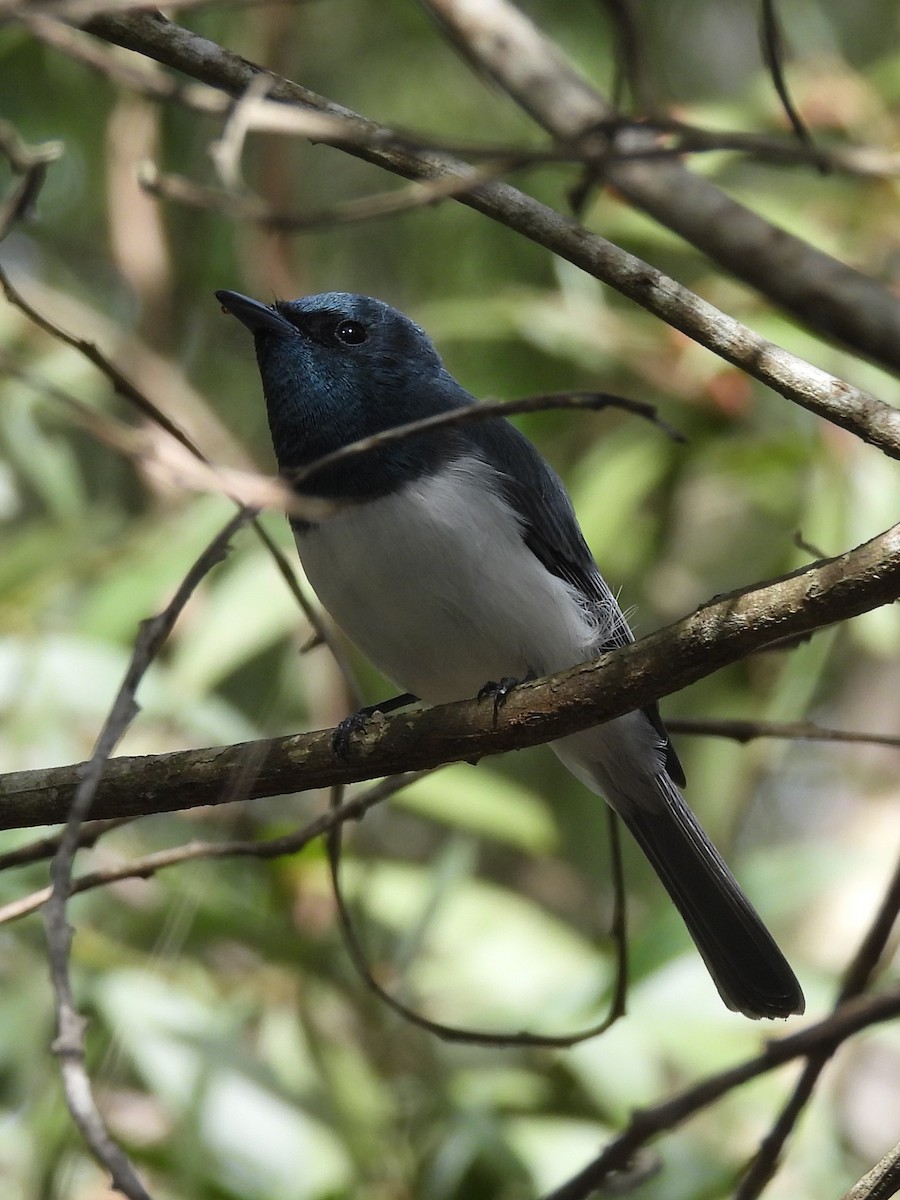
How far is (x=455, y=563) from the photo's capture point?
3.39 metres

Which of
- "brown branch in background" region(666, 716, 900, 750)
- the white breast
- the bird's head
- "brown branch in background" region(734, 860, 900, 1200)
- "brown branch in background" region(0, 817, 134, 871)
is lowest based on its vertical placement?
"brown branch in background" region(734, 860, 900, 1200)

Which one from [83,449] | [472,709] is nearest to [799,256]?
[472,709]

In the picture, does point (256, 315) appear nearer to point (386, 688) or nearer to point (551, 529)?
point (551, 529)

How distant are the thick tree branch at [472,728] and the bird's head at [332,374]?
1.13 metres

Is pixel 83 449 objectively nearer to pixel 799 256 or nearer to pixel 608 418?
pixel 608 418

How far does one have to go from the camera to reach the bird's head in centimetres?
371

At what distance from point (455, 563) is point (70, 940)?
1.80m

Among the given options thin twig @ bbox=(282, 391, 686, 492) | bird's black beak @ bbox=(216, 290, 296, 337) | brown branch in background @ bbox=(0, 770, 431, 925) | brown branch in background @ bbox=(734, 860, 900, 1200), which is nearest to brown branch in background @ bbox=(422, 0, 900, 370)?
thin twig @ bbox=(282, 391, 686, 492)

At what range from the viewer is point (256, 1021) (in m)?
4.46

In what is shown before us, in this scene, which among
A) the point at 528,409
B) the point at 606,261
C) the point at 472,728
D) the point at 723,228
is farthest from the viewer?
the point at 472,728

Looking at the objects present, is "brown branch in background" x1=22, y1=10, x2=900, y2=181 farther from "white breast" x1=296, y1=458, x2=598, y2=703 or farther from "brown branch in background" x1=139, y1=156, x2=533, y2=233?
"white breast" x1=296, y1=458, x2=598, y2=703

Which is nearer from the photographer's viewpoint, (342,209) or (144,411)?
(342,209)

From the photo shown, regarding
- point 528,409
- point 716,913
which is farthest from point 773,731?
point 528,409

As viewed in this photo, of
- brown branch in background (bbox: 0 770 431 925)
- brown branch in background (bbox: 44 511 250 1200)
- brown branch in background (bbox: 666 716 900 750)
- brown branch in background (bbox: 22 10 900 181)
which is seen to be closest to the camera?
brown branch in background (bbox: 44 511 250 1200)
